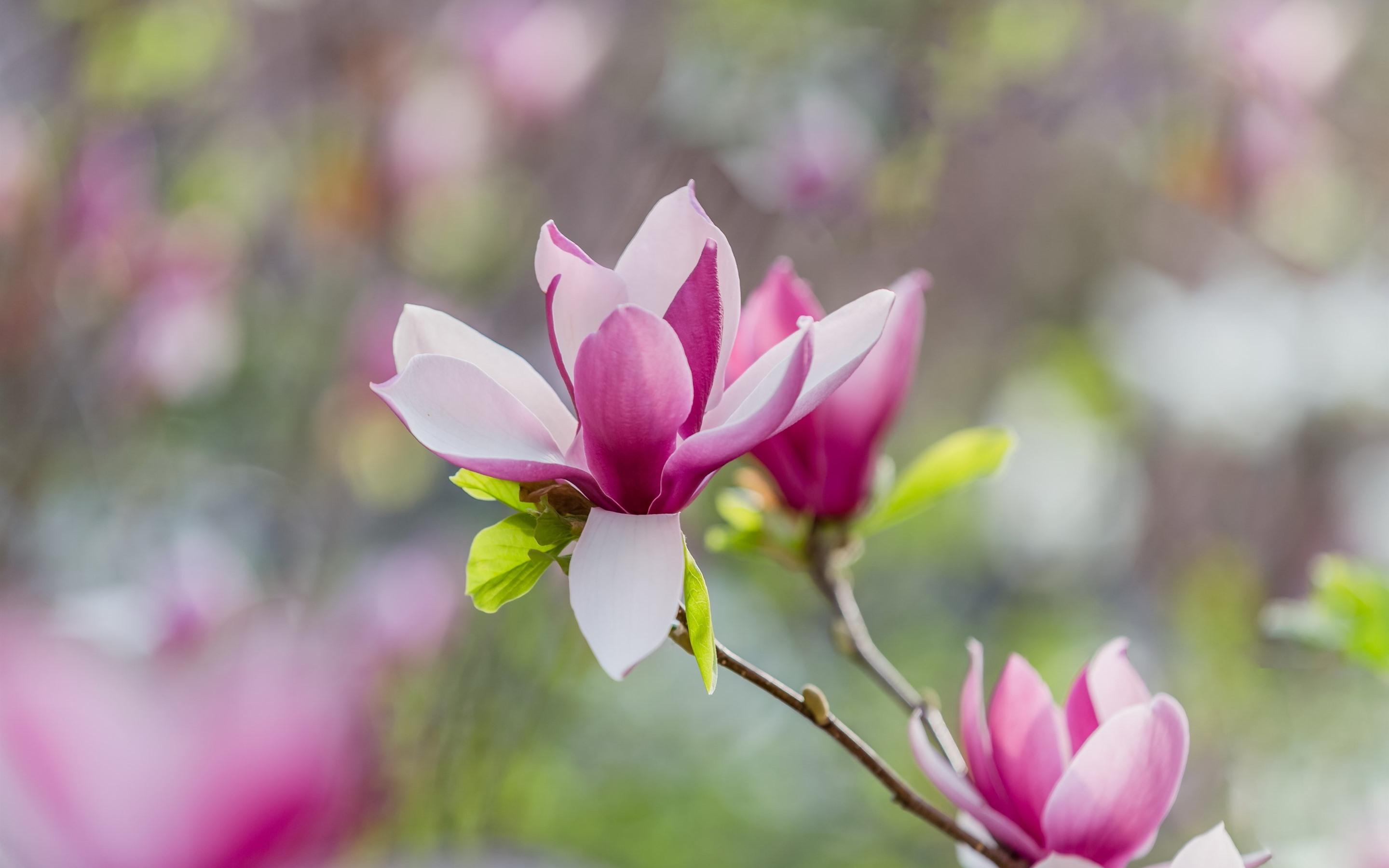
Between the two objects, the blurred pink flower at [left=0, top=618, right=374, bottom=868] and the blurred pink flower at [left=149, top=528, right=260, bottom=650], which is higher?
the blurred pink flower at [left=0, top=618, right=374, bottom=868]

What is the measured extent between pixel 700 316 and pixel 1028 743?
0.46 feet

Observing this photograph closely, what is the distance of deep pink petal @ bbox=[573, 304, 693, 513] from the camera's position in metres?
0.25

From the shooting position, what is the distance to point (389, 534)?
1915 mm

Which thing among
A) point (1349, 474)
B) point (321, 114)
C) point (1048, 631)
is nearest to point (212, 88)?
point (321, 114)

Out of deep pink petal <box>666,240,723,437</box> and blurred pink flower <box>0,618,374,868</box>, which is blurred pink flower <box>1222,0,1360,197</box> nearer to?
deep pink petal <box>666,240,723,437</box>

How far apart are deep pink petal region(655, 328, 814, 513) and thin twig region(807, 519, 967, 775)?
10cm

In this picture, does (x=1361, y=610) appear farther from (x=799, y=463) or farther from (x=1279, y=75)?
(x=1279, y=75)

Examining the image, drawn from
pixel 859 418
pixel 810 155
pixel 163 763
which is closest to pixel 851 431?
pixel 859 418

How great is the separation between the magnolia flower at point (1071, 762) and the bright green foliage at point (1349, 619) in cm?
14

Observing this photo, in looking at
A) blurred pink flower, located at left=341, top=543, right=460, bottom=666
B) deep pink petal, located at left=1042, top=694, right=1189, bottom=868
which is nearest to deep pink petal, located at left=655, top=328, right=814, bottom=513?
deep pink petal, located at left=1042, top=694, right=1189, bottom=868

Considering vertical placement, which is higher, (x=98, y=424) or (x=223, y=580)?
(x=223, y=580)

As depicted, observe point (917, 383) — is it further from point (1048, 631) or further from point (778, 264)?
point (778, 264)

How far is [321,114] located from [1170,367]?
140 cm

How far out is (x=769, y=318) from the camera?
0.36 meters
